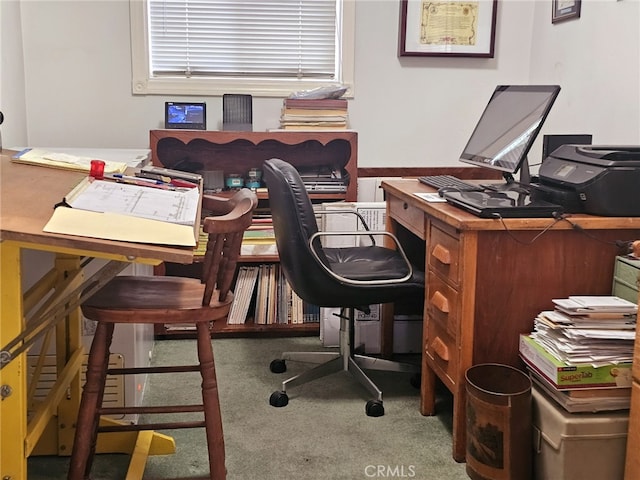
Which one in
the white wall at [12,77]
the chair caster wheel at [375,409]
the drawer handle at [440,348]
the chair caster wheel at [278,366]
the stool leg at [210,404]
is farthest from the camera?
the white wall at [12,77]

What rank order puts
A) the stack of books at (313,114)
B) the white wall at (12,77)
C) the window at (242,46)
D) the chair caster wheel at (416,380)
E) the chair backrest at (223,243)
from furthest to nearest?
the window at (242,46) < the stack of books at (313,114) < the white wall at (12,77) < the chair caster wheel at (416,380) < the chair backrest at (223,243)

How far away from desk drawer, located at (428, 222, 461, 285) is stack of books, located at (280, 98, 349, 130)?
1.06 metres

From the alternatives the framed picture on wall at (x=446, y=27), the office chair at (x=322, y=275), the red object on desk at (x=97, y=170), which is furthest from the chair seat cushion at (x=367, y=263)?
the framed picture on wall at (x=446, y=27)

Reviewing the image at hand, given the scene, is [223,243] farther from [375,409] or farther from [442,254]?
[375,409]

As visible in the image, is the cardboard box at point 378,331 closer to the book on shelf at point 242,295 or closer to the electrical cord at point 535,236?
the book on shelf at point 242,295


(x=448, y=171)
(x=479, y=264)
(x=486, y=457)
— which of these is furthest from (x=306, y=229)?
(x=448, y=171)

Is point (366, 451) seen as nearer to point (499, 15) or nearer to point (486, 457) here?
point (486, 457)

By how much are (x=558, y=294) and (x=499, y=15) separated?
6.33 feet

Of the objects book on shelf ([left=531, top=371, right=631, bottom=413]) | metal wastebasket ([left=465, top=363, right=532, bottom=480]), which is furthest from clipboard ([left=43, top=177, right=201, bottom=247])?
book on shelf ([left=531, top=371, right=631, bottom=413])

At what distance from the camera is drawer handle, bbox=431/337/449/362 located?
6.87 ft

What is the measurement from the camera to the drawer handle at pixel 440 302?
2.07m

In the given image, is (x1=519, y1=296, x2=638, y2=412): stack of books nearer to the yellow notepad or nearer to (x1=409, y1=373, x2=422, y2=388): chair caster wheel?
(x1=409, y1=373, x2=422, y2=388): chair caster wheel

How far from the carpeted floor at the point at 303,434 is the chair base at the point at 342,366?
51 mm

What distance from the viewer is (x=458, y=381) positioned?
2.00 m
